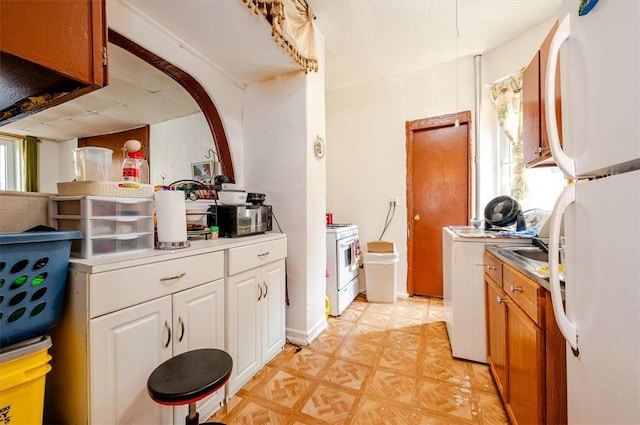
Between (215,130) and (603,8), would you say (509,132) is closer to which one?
(603,8)

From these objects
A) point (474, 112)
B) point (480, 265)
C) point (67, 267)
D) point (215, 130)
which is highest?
point (474, 112)

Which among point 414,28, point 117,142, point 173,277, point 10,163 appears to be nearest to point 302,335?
point 173,277

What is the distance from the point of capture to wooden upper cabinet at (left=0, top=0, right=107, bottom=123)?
1.92ft

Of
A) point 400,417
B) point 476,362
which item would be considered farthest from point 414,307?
point 400,417

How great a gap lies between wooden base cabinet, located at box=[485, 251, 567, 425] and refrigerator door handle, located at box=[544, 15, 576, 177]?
51cm

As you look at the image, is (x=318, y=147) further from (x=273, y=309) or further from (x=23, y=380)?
(x=23, y=380)

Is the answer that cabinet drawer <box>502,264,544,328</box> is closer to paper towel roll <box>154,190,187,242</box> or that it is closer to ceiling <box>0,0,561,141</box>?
paper towel roll <box>154,190,187,242</box>

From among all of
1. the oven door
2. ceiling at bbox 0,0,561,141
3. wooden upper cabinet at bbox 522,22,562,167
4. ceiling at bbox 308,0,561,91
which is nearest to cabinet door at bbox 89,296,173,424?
ceiling at bbox 0,0,561,141

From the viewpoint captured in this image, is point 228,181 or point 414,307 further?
point 414,307

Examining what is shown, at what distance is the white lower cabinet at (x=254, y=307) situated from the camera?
1.57 metres

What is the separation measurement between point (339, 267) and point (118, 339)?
6.69 feet

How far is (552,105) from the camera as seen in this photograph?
75 centimetres

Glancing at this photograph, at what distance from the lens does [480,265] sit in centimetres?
185

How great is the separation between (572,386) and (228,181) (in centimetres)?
227
